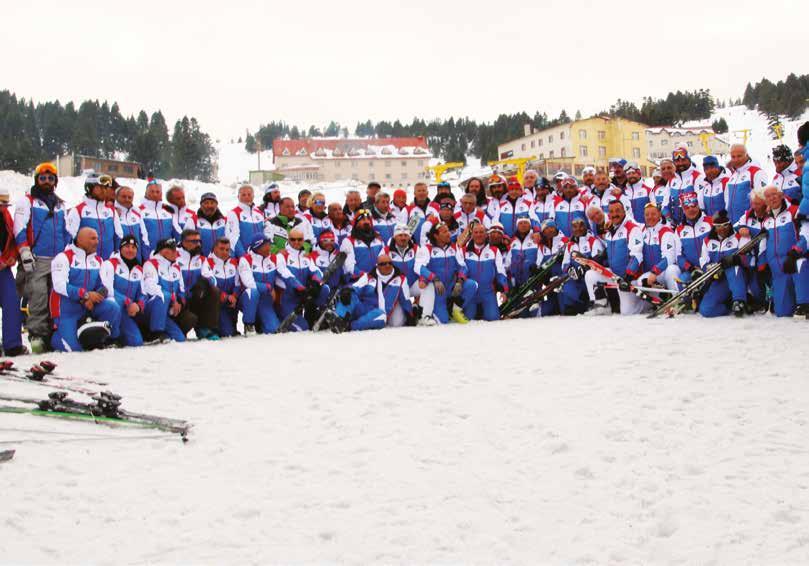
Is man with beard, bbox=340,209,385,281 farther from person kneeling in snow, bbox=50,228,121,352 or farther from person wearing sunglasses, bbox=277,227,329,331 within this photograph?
person kneeling in snow, bbox=50,228,121,352

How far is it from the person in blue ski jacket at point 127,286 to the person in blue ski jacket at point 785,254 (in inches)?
293

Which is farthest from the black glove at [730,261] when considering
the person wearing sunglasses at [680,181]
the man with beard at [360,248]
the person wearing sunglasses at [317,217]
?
the person wearing sunglasses at [317,217]

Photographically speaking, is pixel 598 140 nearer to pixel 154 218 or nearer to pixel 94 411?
pixel 154 218

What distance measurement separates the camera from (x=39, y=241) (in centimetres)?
714

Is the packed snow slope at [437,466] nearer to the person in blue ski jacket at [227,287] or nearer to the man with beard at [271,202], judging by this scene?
the person in blue ski jacket at [227,287]

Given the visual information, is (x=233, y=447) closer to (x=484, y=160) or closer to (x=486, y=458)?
(x=486, y=458)

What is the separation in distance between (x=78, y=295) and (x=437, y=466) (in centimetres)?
507

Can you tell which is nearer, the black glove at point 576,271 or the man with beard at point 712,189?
the man with beard at point 712,189

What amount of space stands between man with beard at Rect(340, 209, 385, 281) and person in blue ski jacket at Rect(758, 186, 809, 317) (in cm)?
508

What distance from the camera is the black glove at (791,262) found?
281 inches

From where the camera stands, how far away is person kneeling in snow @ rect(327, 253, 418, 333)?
8.45 m

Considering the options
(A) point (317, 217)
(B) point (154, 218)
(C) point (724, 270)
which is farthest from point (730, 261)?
(B) point (154, 218)

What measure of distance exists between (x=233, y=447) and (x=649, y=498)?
2.30 meters

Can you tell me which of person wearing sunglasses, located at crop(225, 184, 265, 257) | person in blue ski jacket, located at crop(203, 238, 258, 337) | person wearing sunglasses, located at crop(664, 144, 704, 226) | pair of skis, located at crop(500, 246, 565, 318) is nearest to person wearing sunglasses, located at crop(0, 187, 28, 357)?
person in blue ski jacket, located at crop(203, 238, 258, 337)
